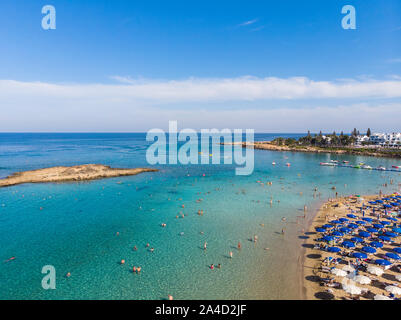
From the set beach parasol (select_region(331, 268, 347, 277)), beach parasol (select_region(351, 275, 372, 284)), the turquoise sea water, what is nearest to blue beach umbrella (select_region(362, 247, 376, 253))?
beach parasol (select_region(351, 275, 372, 284))

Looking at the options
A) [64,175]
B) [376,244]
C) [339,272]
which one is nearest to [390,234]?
[376,244]

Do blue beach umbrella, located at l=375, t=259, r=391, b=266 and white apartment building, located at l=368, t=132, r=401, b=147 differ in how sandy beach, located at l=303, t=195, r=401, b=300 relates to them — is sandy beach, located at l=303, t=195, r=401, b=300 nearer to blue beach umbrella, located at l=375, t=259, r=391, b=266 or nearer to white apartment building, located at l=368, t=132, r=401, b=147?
blue beach umbrella, located at l=375, t=259, r=391, b=266

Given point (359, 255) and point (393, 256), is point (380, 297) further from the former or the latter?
point (393, 256)

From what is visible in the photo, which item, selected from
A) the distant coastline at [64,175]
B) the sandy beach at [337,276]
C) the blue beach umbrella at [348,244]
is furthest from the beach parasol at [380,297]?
the distant coastline at [64,175]

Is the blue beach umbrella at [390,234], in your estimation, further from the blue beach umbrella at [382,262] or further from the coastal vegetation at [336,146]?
the coastal vegetation at [336,146]
